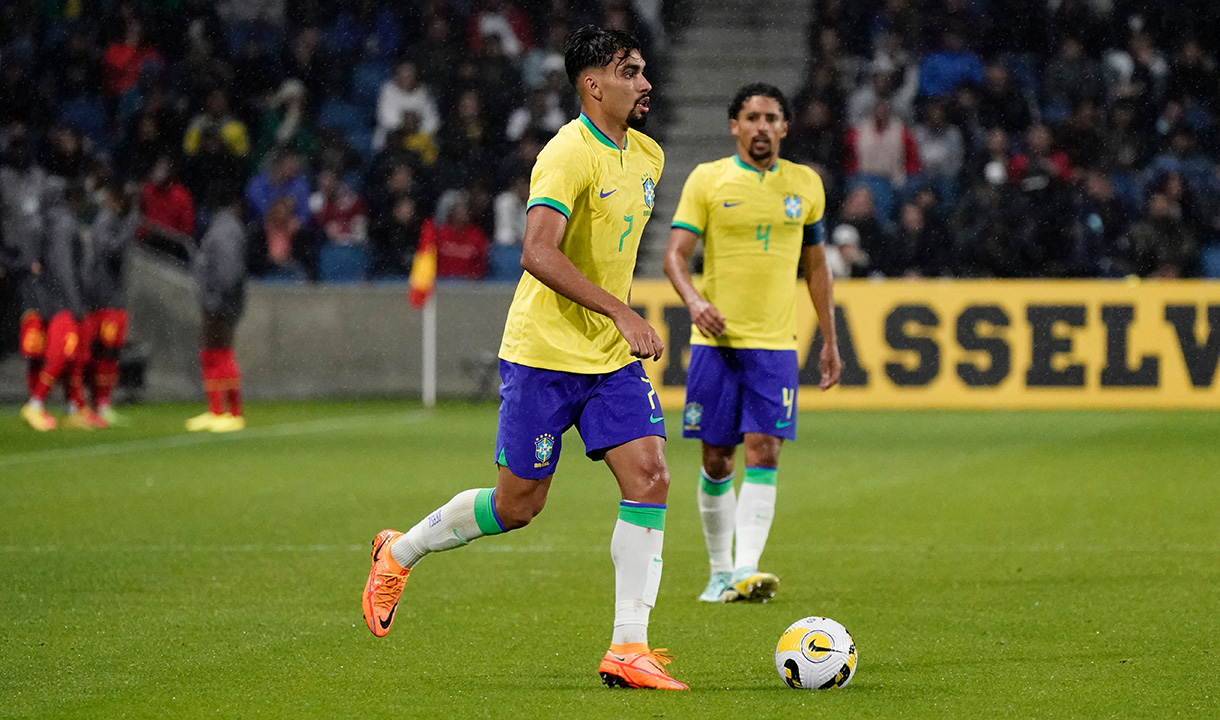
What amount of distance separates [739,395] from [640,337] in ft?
8.41

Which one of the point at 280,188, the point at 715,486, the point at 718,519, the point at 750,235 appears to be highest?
the point at 280,188

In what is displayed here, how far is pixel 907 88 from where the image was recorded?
72.9 feet

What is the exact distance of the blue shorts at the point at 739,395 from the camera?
24.9 feet

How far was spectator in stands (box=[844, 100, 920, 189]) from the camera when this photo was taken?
21.1 m

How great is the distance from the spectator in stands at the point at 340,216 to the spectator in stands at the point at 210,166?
1279mm

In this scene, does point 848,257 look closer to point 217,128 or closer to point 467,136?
point 467,136

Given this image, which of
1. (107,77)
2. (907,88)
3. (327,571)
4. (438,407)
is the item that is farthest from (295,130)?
(327,571)

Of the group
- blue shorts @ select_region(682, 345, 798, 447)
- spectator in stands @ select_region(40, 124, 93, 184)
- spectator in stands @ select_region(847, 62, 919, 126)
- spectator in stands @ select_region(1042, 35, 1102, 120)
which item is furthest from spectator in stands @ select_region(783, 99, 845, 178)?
blue shorts @ select_region(682, 345, 798, 447)

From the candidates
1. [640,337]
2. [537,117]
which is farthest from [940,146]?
[640,337]

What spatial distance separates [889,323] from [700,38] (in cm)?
756

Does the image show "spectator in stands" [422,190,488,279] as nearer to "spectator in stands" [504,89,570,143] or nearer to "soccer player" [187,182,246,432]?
"spectator in stands" [504,89,570,143]

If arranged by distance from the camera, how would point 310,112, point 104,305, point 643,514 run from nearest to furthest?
point 643,514 → point 104,305 → point 310,112

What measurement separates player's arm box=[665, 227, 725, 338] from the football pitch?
1182mm

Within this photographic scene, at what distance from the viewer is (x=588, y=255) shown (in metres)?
5.63
